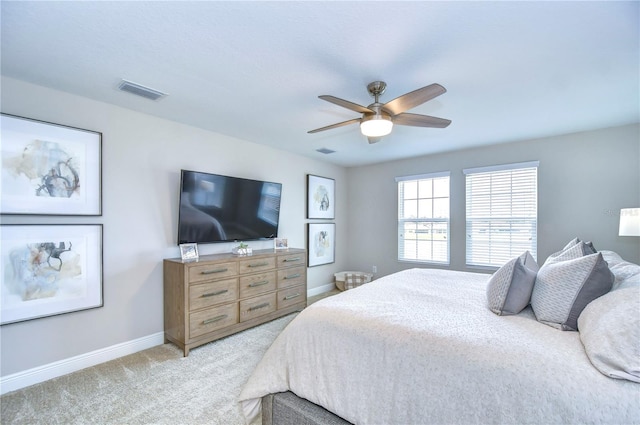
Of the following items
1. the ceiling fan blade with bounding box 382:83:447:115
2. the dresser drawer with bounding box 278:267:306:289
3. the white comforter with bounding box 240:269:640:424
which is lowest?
the dresser drawer with bounding box 278:267:306:289

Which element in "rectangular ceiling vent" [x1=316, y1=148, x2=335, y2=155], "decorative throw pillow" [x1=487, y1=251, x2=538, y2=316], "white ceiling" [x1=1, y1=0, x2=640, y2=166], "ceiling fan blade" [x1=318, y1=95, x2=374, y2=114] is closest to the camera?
"white ceiling" [x1=1, y1=0, x2=640, y2=166]

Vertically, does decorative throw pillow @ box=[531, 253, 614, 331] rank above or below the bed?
above

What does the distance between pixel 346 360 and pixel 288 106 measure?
225cm

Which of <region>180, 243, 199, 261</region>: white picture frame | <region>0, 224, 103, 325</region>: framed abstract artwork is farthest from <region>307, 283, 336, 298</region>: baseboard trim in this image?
<region>0, 224, 103, 325</region>: framed abstract artwork

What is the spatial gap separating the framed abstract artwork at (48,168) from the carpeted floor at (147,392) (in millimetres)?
1394

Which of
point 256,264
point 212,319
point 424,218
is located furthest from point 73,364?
point 424,218

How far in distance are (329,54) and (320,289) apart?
4.00 meters

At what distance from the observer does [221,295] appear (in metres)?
3.04

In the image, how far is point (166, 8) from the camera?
1501 millimetres

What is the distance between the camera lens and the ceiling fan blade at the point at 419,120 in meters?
2.27

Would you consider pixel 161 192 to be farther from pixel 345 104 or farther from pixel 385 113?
pixel 385 113

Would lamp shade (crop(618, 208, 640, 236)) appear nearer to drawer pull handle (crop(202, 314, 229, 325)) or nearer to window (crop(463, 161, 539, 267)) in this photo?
window (crop(463, 161, 539, 267))

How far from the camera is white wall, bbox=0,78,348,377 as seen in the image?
231cm

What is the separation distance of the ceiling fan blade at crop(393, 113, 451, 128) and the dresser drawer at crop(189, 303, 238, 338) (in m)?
2.54
